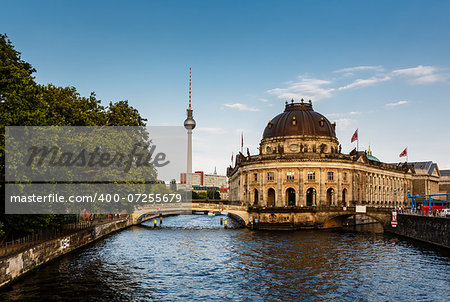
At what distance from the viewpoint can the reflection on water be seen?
34.3 metres

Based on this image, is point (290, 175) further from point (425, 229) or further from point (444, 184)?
point (444, 184)

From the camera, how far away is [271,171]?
3903 inches

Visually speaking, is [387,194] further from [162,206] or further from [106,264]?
[106,264]

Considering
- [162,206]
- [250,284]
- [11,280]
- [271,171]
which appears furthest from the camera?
[271,171]

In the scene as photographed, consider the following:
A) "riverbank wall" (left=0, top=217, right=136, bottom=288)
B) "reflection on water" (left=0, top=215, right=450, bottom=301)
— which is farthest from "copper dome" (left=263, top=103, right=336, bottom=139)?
"riverbank wall" (left=0, top=217, right=136, bottom=288)

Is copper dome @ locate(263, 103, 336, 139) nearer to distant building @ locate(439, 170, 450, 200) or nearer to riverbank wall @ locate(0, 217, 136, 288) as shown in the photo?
riverbank wall @ locate(0, 217, 136, 288)

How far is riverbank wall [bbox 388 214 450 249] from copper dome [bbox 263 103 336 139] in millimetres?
36840

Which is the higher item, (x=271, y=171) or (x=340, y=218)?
(x=271, y=171)

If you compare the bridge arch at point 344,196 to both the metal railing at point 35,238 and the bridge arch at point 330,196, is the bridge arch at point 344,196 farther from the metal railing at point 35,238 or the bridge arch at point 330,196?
the metal railing at point 35,238

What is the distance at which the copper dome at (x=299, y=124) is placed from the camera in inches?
4274

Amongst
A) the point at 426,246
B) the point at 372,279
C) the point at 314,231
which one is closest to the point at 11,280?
the point at 372,279

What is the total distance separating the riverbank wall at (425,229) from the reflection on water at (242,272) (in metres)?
2.46

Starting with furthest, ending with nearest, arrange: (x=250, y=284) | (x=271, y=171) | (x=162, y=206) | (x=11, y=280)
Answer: (x=271, y=171) → (x=162, y=206) → (x=250, y=284) → (x=11, y=280)

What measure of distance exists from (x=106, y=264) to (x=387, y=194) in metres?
98.5
